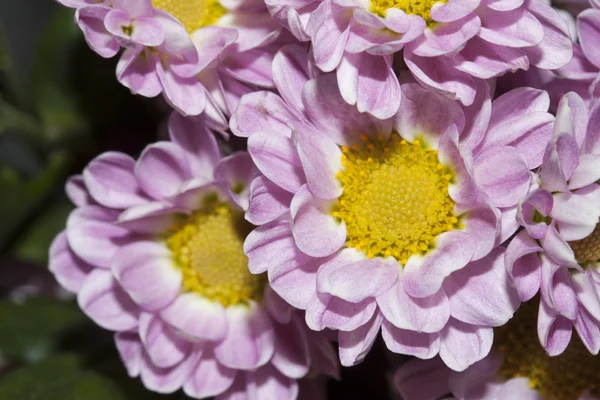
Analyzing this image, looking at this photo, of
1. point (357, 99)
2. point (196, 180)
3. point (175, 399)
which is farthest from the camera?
point (175, 399)

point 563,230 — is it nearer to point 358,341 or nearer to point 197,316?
point 358,341

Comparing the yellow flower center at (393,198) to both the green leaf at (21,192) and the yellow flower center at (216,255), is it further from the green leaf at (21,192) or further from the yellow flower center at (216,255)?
the green leaf at (21,192)

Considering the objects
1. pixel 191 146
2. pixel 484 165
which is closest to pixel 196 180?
pixel 191 146

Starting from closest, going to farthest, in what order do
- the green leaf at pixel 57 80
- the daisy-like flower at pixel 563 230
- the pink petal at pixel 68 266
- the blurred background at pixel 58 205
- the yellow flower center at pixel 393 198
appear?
the daisy-like flower at pixel 563 230 < the yellow flower center at pixel 393 198 < the pink petal at pixel 68 266 < the blurred background at pixel 58 205 < the green leaf at pixel 57 80

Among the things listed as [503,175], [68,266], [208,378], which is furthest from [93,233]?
[503,175]

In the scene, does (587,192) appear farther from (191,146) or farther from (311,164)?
(191,146)

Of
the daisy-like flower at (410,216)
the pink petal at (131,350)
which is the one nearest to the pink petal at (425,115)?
the daisy-like flower at (410,216)

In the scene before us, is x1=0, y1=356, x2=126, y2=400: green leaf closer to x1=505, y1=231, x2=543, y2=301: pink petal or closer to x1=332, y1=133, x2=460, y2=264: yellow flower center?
x1=332, y1=133, x2=460, y2=264: yellow flower center
